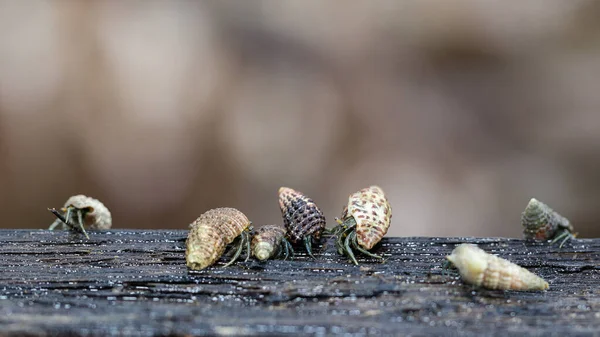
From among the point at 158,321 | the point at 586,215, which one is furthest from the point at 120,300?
the point at 586,215

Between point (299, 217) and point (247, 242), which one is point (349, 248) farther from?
point (247, 242)

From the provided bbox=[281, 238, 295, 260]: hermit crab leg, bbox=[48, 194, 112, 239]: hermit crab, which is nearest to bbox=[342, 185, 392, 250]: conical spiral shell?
bbox=[281, 238, 295, 260]: hermit crab leg

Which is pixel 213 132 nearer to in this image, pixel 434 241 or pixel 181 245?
pixel 181 245

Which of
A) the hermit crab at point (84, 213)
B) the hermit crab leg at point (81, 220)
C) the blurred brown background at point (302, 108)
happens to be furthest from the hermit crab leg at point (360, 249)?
the blurred brown background at point (302, 108)

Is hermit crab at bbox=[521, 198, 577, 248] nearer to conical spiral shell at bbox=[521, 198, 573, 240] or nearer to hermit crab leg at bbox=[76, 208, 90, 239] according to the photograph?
conical spiral shell at bbox=[521, 198, 573, 240]

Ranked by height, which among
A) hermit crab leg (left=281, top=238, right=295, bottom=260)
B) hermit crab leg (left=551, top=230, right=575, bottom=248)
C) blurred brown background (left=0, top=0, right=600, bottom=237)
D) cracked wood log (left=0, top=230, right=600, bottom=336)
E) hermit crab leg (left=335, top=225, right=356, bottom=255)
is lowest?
cracked wood log (left=0, top=230, right=600, bottom=336)
